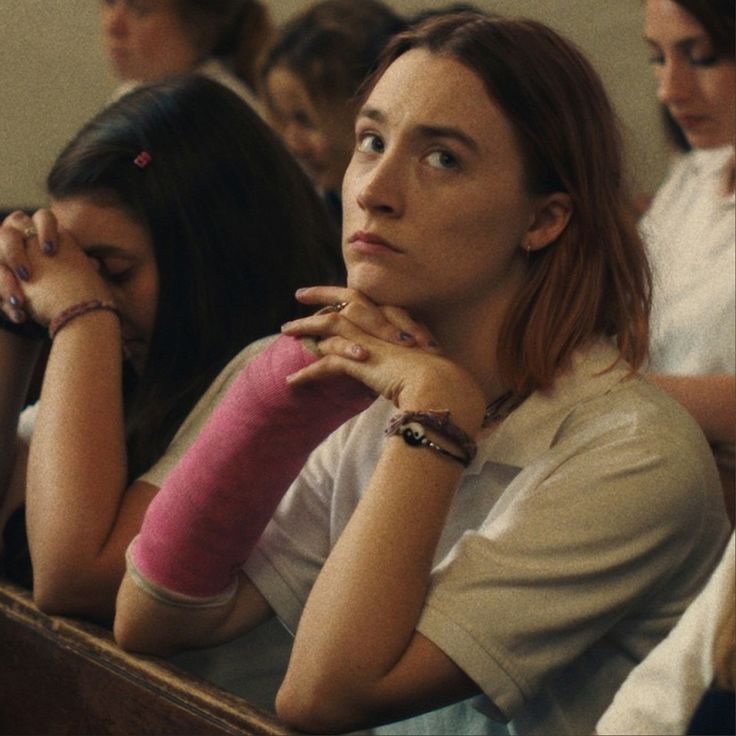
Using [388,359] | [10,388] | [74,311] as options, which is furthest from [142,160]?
[388,359]

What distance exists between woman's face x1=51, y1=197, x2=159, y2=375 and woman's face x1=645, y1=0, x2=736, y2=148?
0.91 metres

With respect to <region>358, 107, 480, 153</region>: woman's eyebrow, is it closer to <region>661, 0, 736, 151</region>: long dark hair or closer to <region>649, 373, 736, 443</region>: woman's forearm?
<region>649, 373, 736, 443</region>: woman's forearm

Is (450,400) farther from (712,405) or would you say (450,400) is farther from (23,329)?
(712,405)

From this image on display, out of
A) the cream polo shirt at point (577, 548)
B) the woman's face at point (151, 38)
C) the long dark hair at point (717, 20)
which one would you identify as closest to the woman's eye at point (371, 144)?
the cream polo shirt at point (577, 548)

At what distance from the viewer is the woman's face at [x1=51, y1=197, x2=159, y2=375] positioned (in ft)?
5.60

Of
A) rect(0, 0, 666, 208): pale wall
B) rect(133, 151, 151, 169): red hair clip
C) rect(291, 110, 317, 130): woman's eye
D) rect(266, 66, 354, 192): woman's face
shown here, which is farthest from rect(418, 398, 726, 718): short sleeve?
rect(291, 110, 317, 130): woman's eye

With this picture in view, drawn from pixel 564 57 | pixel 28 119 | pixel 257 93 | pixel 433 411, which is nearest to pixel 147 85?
pixel 564 57

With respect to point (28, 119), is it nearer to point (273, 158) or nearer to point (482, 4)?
point (482, 4)

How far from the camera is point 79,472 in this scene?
61.8 inches

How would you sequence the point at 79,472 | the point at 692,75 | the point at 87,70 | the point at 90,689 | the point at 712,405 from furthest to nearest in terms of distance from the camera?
1. the point at 87,70
2. the point at 692,75
3. the point at 712,405
4. the point at 79,472
5. the point at 90,689

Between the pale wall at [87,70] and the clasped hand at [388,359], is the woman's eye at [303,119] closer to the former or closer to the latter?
the pale wall at [87,70]

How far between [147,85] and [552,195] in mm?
654

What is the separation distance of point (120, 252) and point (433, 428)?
1.99 ft

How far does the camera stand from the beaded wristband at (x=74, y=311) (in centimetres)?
165
